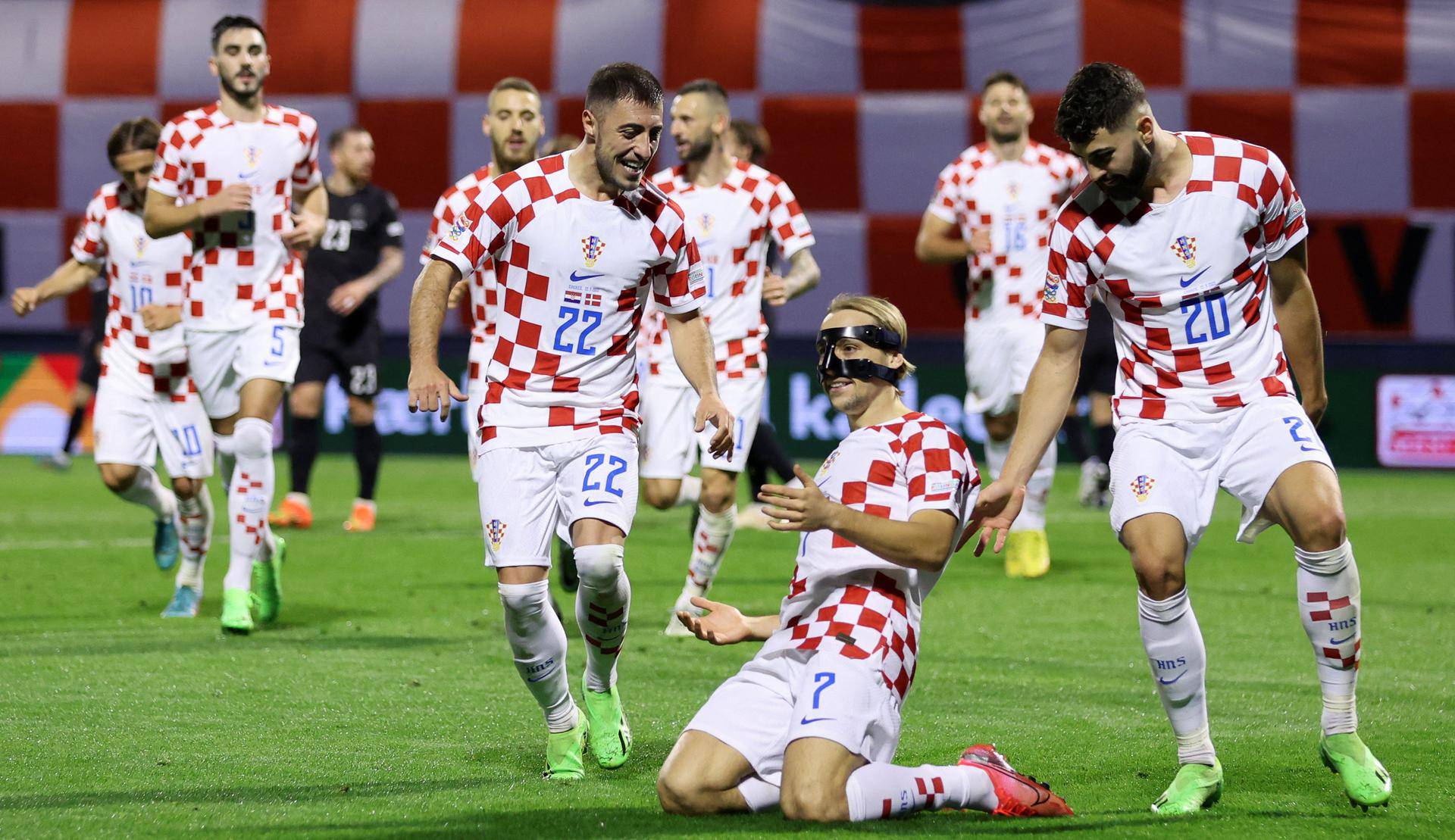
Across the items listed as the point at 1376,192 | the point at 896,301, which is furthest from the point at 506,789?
the point at 1376,192

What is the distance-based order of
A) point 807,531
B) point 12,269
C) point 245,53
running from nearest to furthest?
point 807,531 < point 245,53 < point 12,269

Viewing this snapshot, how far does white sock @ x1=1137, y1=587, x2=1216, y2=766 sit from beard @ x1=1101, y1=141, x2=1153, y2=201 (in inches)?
40.3

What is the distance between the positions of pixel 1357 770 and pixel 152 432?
5.55 m

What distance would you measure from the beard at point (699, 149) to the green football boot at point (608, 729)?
129 inches

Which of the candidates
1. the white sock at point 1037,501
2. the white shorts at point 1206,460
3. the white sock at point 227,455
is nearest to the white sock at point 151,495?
the white sock at point 227,455

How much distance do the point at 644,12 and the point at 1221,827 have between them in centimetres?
1291

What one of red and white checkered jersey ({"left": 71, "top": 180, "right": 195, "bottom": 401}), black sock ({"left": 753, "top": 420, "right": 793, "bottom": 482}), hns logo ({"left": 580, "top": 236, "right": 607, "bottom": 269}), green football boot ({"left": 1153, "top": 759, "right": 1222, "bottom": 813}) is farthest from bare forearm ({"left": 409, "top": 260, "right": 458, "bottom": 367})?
black sock ({"left": 753, "top": 420, "right": 793, "bottom": 482})

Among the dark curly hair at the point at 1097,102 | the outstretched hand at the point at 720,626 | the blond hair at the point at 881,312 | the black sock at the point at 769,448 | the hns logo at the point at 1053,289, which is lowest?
the black sock at the point at 769,448

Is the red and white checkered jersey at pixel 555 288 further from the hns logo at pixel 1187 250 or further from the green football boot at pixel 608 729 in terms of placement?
the hns logo at pixel 1187 250

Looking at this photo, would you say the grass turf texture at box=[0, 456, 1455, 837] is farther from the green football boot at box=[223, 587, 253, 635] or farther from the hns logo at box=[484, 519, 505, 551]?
the hns logo at box=[484, 519, 505, 551]

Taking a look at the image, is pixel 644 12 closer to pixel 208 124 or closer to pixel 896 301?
pixel 896 301

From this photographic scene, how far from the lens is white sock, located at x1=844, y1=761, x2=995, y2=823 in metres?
4.05

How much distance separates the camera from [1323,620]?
14.9 ft

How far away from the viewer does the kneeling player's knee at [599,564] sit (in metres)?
4.82
